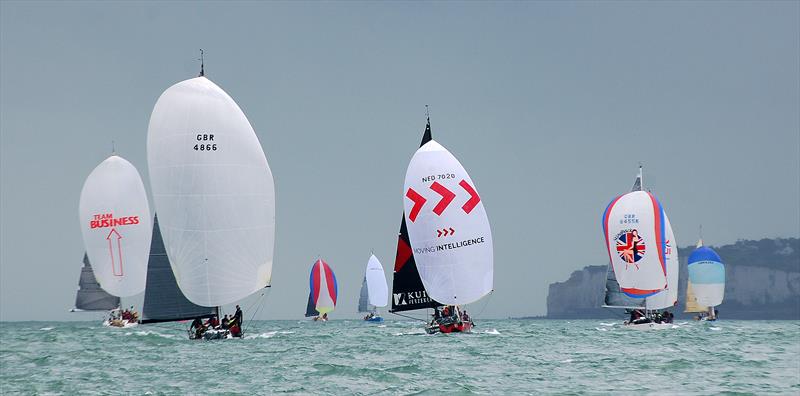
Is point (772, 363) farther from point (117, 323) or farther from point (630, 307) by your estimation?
point (117, 323)

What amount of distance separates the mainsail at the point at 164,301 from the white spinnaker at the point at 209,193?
1.93 metres

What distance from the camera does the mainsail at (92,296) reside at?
243 feet

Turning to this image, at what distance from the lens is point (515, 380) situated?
2564 cm

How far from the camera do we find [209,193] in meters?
37.9

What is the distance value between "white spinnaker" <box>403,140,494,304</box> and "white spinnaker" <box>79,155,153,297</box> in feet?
89.7

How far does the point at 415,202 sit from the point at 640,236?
21134mm

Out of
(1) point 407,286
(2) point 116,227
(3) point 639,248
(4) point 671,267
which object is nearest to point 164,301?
(1) point 407,286

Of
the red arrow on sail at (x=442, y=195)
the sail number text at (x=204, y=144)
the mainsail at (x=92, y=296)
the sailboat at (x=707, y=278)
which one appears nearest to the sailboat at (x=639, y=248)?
the red arrow on sail at (x=442, y=195)

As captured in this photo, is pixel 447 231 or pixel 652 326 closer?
pixel 447 231

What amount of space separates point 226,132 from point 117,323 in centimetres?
3648

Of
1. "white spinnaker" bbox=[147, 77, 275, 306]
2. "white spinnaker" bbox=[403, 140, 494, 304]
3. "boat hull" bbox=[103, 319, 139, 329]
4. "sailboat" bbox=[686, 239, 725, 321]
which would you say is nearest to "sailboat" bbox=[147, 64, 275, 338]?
"white spinnaker" bbox=[147, 77, 275, 306]

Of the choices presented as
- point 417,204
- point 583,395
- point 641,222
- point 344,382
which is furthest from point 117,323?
point 583,395

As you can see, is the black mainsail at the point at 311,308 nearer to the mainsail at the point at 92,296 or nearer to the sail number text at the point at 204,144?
the mainsail at the point at 92,296

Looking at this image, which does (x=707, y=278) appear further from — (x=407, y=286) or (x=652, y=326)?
(x=407, y=286)
